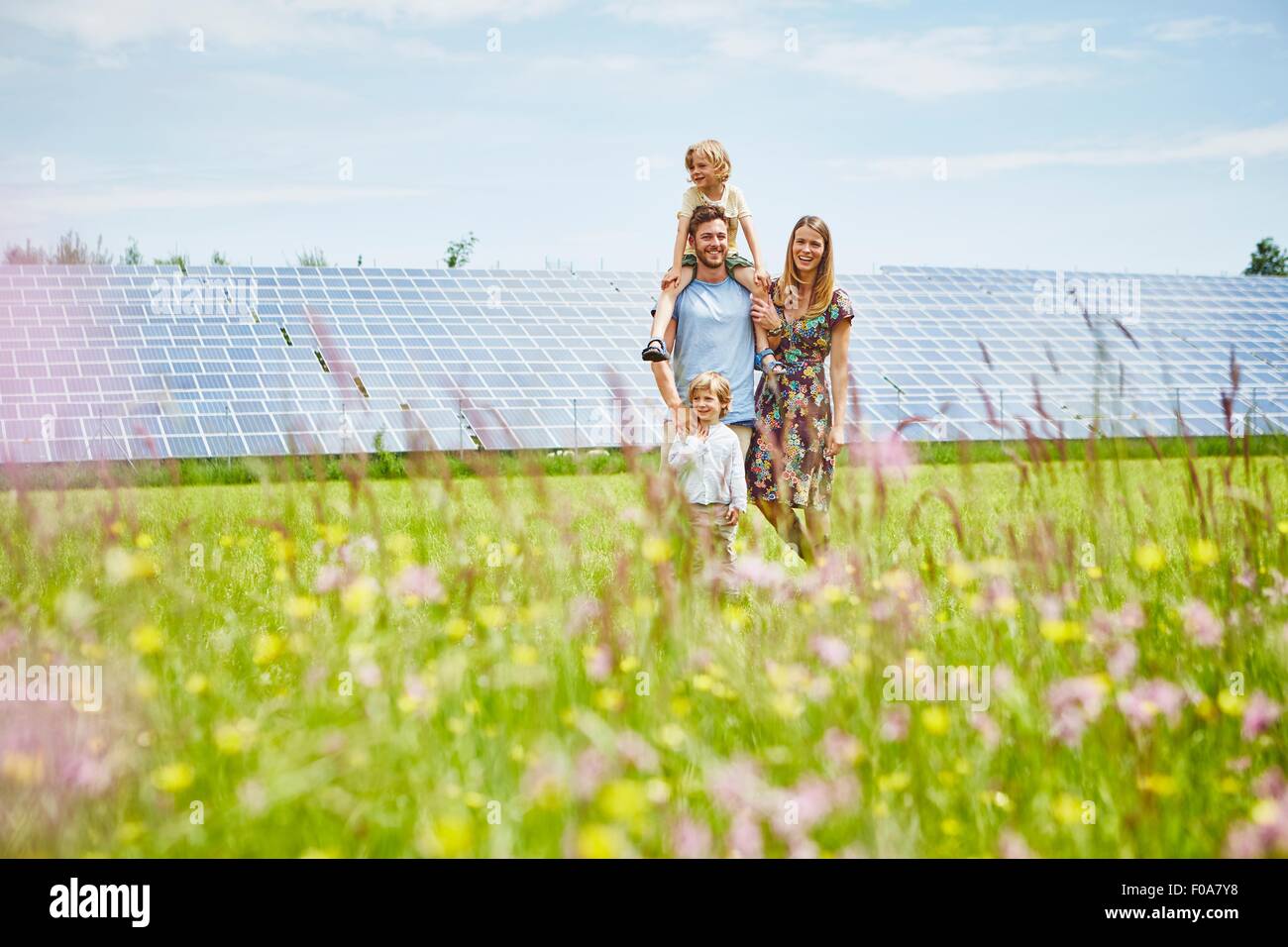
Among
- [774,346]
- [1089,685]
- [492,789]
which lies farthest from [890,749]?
[774,346]

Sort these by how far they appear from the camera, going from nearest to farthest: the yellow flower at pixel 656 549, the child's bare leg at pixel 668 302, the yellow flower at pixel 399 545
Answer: the yellow flower at pixel 656 549
the yellow flower at pixel 399 545
the child's bare leg at pixel 668 302

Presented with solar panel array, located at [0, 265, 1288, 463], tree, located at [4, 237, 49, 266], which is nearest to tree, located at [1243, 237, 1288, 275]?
solar panel array, located at [0, 265, 1288, 463]

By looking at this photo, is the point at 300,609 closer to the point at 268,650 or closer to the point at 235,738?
the point at 268,650

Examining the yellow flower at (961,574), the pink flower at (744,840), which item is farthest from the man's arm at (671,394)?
the pink flower at (744,840)

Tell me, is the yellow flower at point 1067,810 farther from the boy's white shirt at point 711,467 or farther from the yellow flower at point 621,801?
the boy's white shirt at point 711,467

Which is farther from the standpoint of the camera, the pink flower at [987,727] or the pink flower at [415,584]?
the pink flower at [415,584]

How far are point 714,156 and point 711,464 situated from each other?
1.53m

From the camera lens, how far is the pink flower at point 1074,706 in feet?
8.29

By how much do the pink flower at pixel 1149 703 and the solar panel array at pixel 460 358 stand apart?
32.6 feet

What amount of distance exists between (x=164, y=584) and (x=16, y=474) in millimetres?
724

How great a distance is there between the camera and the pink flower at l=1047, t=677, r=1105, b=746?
2.53 meters

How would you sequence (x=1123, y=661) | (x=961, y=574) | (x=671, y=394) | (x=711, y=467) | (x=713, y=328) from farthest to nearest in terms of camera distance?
1. (x=713, y=328)
2. (x=671, y=394)
3. (x=711, y=467)
4. (x=961, y=574)
5. (x=1123, y=661)

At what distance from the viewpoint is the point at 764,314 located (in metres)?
5.36

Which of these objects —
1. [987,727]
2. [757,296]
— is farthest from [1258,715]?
[757,296]
